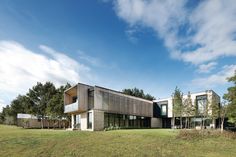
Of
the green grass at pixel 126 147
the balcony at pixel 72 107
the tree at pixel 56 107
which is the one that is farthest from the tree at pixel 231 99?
the tree at pixel 56 107

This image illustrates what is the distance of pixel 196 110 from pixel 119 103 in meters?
11.4

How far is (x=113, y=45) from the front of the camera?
2284cm

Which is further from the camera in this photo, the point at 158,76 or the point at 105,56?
the point at 158,76

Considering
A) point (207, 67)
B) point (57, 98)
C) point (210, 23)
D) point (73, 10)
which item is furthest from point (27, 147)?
point (57, 98)

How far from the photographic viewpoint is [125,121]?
3547 cm

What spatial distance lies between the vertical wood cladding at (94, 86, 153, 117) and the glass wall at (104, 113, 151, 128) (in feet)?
2.36

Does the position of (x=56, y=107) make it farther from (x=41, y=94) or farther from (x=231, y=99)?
(x=231, y=99)

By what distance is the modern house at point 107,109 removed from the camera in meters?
30.3

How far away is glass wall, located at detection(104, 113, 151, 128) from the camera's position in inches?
1268

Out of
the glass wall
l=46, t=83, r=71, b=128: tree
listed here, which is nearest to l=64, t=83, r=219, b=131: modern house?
the glass wall

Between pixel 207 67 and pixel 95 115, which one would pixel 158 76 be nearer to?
pixel 207 67

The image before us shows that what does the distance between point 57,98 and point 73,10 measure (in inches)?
1219

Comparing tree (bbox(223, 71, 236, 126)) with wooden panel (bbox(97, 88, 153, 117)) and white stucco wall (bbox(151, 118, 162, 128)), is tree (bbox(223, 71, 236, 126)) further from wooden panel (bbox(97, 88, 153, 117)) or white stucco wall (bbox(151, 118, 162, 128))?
white stucco wall (bbox(151, 118, 162, 128))

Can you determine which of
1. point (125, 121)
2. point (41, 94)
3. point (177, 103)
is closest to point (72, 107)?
point (125, 121)
